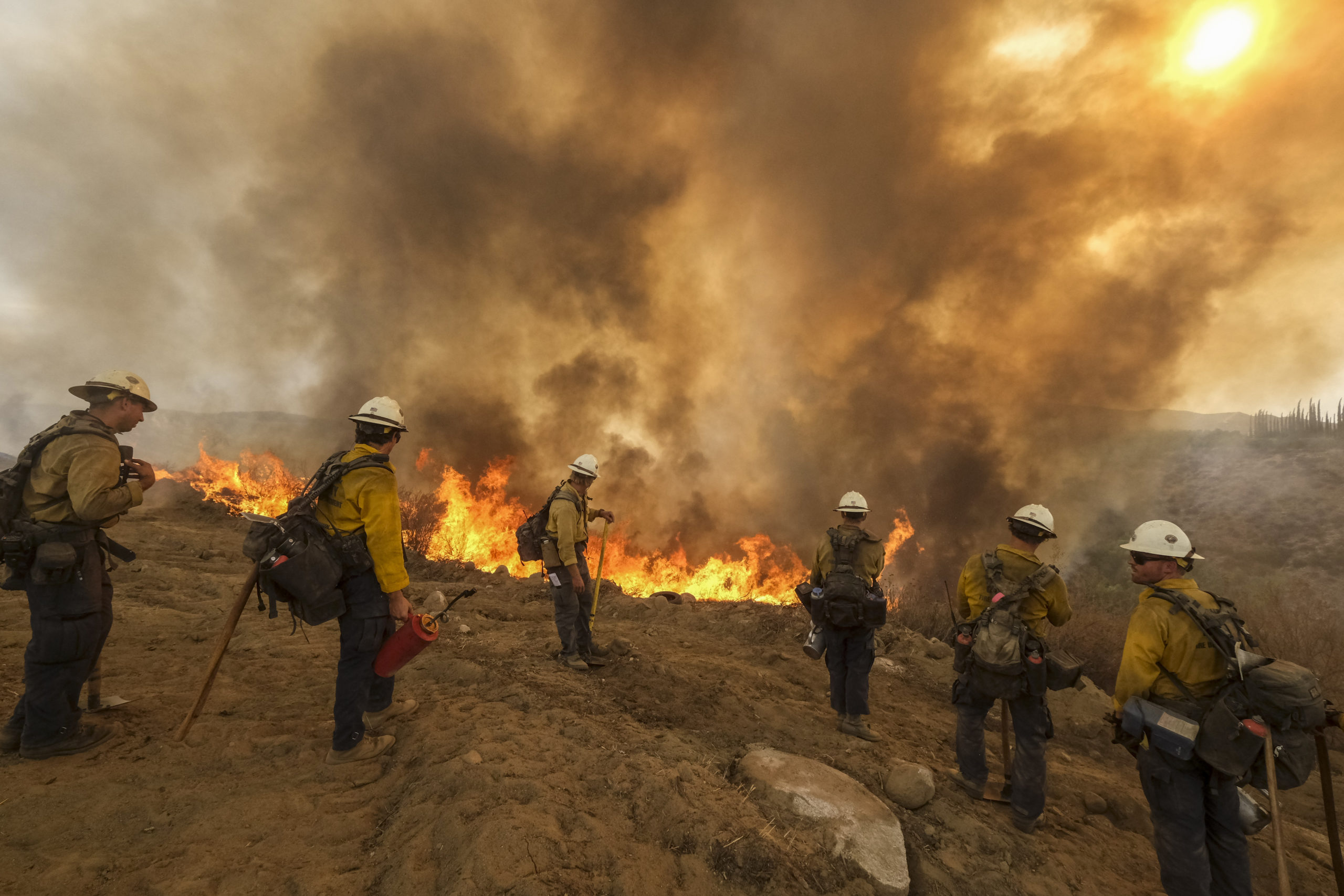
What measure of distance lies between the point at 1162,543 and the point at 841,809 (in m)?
2.77

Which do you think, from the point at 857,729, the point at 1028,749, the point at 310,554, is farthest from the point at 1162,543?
the point at 310,554

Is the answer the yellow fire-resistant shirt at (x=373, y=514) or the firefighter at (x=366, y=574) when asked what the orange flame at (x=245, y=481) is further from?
the yellow fire-resistant shirt at (x=373, y=514)

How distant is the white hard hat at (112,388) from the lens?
390 cm

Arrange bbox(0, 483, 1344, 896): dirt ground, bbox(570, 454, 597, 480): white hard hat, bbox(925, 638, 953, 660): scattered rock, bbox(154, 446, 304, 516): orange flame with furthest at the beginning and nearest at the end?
bbox(154, 446, 304, 516): orange flame
bbox(925, 638, 953, 660): scattered rock
bbox(570, 454, 597, 480): white hard hat
bbox(0, 483, 1344, 896): dirt ground

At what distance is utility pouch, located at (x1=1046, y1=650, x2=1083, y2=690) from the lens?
4016mm

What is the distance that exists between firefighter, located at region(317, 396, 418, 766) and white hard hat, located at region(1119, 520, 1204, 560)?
487 centimetres

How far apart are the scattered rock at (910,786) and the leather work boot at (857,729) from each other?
1097 millimetres

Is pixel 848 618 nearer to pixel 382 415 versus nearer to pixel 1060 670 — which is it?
pixel 1060 670

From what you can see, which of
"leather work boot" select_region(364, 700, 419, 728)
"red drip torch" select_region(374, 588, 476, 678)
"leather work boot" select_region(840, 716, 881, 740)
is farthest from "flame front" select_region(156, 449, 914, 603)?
"red drip torch" select_region(374, 588, 476, 678)

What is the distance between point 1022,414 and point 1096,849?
59.5 ft

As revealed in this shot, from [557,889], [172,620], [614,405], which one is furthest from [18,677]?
[614,405]

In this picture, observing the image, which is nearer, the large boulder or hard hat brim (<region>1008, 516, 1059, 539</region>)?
the large boulder

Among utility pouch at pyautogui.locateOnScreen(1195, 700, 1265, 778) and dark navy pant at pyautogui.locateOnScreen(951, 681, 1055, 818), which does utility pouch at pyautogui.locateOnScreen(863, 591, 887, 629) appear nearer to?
dark navy pant at pyautogui.locateOnScreen(951, 681, 1055, 818)

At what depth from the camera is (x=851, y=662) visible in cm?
560
